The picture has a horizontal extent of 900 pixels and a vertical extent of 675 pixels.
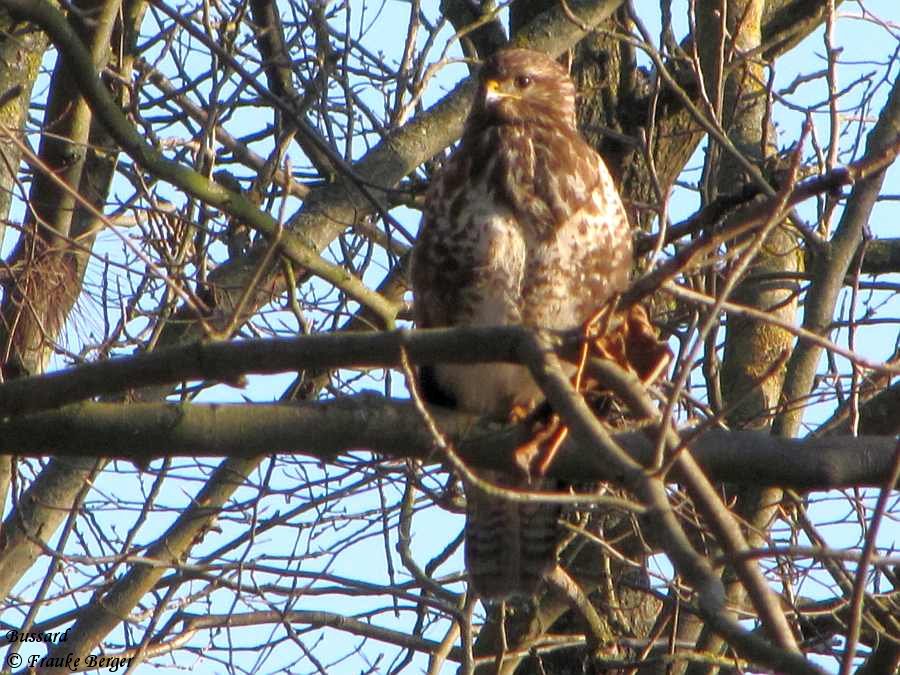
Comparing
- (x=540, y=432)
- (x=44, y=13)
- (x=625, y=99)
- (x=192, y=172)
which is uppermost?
(x=625, y=99)

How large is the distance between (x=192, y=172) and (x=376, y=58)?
1.97 meters

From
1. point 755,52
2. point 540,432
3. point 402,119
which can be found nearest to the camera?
point 540,432

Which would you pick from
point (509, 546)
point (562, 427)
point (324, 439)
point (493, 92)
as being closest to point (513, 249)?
point (493, 92)

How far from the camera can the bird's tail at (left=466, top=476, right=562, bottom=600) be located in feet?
14.7

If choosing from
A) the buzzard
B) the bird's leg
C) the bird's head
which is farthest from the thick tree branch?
the bird's head

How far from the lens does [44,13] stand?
3.79 meters

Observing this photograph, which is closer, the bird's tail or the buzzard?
the buzzard

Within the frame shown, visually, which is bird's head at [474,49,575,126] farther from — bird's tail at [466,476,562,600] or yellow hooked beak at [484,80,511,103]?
bird's tail at [466,476,562,600]

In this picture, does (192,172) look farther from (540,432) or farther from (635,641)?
(635,641)

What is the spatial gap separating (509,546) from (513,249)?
3.18ft

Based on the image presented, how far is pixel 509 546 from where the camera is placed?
4.52 meters

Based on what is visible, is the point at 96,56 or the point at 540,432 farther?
the point at 96,56

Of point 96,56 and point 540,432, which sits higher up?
point 96,56

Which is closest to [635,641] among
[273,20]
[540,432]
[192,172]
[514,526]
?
[514,526]
